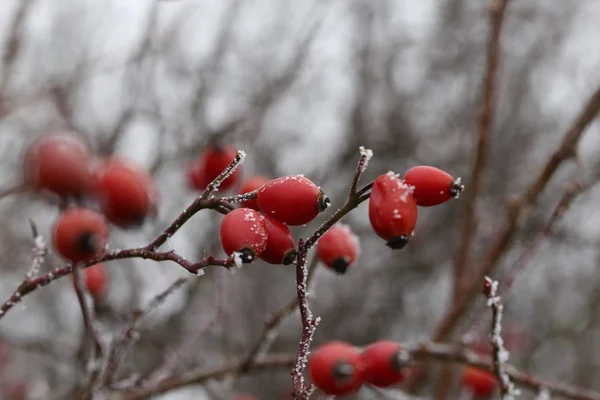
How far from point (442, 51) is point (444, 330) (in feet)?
16.6

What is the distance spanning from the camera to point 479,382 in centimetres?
265

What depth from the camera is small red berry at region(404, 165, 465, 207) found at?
1169 millimetres

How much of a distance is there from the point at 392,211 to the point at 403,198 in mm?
36

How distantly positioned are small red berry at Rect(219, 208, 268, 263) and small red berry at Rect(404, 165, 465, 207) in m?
0.31

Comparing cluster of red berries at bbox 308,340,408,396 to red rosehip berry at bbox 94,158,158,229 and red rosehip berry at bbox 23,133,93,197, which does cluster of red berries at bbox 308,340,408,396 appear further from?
red rosehip berry at bbox 23,133,93,197

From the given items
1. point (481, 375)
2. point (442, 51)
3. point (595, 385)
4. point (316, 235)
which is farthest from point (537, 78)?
point (316, 235)

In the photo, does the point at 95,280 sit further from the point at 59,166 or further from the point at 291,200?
the point at 291,200

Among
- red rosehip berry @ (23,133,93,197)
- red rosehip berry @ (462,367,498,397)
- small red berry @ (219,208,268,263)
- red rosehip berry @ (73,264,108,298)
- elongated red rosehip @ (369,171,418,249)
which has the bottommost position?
small red berry @ (219,208,268,263)

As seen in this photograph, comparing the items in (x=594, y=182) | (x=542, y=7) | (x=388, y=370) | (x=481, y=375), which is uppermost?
(x=542, y=7)

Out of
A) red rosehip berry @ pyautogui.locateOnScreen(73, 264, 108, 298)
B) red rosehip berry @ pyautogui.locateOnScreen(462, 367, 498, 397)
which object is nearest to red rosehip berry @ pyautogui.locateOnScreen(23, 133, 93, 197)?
red rosehip berry @ pyautogui.locateOnScreen(73, 264, 108, 298)

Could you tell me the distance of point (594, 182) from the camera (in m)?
2.02

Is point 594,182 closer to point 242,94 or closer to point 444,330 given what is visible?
point 444,330

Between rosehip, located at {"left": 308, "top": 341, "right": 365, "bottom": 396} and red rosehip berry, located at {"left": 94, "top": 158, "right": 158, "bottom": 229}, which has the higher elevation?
red rosehip berry, located at {"left": 94, "top": 158, "right": 158, "bottom": 229}

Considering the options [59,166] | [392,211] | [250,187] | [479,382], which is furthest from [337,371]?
[479,382]
